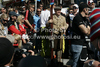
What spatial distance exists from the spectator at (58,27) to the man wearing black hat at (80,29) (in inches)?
58.0

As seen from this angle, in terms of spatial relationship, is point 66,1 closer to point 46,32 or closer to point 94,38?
point 46,32

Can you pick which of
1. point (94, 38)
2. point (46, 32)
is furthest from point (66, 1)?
point (94, 38)

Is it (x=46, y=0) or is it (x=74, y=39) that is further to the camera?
(x=46, y=0)

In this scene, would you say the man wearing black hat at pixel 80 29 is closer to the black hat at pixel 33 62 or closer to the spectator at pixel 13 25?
the spectator at pixel 13 25

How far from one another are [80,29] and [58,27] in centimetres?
174

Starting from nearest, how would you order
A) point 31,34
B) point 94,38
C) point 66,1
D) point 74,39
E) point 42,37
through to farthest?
point 94,38 → point 74,39 → point 42,37 → point 31,34 → point 66,1

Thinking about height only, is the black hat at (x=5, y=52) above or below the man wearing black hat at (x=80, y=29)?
above

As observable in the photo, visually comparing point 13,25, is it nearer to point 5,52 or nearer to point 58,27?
point 58,27

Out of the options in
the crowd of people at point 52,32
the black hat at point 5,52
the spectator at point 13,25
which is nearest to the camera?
the black hat at point 5,52

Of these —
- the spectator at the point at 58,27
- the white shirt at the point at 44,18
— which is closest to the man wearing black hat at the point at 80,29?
the spectator at the point at 58,27

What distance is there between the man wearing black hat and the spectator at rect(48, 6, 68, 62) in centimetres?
147

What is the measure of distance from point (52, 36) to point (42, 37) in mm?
789

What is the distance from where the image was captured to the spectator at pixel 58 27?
7434mm

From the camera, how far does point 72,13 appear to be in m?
8.46
